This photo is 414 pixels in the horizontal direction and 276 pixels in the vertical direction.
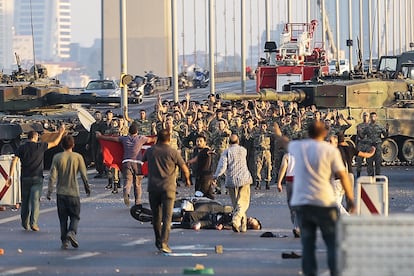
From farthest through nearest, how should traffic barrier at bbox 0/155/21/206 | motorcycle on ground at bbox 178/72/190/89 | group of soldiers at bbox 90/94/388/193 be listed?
1. motorcycle on ground at bbox 178/72/190/89
2. group of soldiers at bbox 90/94/388/193
3. traffic barrier at bbox 0/155/21/206

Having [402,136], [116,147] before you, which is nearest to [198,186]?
[116,147]

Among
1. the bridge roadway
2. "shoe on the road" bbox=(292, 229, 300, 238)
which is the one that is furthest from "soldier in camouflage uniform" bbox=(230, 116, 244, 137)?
"shoe on the road" bbox=(292, 229, 300, 238)

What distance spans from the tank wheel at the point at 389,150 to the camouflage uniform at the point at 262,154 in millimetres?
7267

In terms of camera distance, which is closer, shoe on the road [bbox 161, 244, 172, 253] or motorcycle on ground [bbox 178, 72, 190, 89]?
shoe on the road [bbox 161, 244, 172, 253]

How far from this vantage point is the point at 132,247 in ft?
68.1

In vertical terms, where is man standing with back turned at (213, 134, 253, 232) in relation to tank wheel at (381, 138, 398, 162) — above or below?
above

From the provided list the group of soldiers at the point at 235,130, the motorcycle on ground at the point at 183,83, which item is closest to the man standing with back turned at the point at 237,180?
the group of soldiers at the point at 235,130

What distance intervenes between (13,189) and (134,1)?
3420 inches

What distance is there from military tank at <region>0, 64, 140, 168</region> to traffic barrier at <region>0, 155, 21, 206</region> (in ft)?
33.3

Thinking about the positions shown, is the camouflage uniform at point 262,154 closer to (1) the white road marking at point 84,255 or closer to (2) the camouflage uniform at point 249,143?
(2) the camouflage uniform at point 249,143

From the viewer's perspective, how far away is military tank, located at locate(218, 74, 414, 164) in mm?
39375

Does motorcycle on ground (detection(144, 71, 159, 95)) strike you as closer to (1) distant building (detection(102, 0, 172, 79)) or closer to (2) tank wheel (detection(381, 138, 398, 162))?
(1) distant building (detection(102, 0, 172, 79))

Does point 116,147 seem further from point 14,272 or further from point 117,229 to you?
point 14,272

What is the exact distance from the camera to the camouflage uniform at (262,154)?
32.7m
